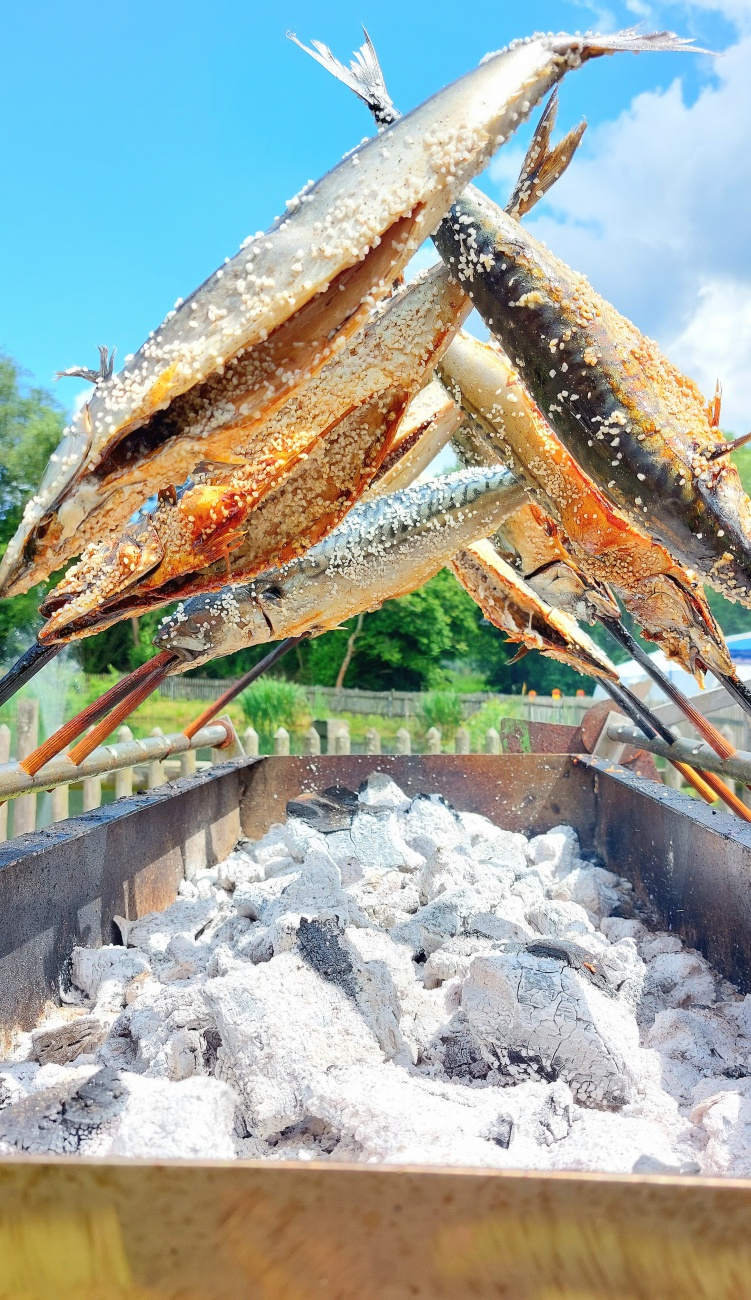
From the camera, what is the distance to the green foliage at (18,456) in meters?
16.2

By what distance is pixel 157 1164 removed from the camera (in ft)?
1.81

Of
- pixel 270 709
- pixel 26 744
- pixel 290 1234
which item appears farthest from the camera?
pixel 270 709

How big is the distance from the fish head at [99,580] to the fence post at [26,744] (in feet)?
15.3

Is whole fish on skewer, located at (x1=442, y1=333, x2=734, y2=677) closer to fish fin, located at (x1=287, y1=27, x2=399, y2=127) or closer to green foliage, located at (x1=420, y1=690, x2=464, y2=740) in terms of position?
fish fin, located at (x1=287, y1=27, x2=399, y2=127)

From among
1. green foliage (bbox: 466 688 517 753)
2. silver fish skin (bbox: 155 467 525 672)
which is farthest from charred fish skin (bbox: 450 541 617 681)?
green foliage (bbox: 466 688 517 753)

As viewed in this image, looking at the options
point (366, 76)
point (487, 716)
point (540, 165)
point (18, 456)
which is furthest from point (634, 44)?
point (18, 456)

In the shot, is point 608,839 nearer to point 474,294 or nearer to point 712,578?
point 712,578

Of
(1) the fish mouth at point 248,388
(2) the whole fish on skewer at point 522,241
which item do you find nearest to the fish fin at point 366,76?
(2) the whole fish on skewer at point 522,241

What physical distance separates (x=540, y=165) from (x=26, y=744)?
5.94 meters

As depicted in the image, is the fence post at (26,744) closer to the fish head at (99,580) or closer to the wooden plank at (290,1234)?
the fish head at (99,580)

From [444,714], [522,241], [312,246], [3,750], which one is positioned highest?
[522,241]

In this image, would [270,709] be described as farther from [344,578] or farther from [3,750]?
[344,578]

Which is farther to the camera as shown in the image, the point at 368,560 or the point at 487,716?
the point at 487,716

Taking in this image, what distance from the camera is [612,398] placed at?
1.38 metres
